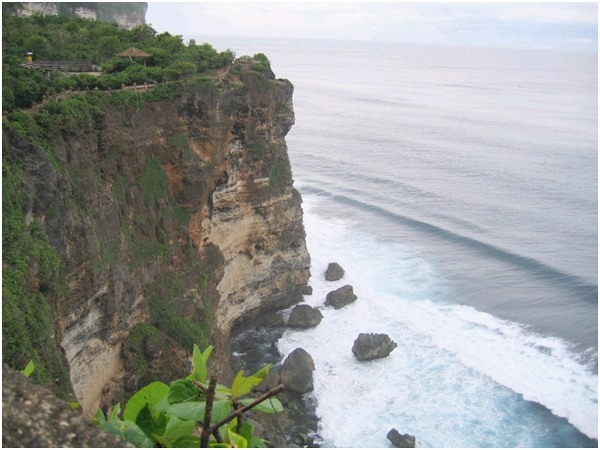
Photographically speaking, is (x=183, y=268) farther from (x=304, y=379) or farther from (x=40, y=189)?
(x=40, y=189)

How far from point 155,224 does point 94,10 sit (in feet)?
200

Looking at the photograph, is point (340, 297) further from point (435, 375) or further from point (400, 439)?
point (400, 439)

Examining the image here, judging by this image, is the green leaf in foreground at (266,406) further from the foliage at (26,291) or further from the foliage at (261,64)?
the foliage at (261,64)

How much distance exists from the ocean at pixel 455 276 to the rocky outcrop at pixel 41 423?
76.6ft

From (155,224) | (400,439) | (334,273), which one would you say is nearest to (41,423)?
(155,224)

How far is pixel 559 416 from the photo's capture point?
28469 millimetres

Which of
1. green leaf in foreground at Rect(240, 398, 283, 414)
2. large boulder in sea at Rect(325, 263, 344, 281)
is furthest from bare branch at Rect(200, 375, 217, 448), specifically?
large boulder in sea at Rect(325, 263, 344, 281)

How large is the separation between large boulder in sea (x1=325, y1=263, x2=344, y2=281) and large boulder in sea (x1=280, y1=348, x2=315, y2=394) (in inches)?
425

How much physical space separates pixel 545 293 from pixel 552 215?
14.8 m

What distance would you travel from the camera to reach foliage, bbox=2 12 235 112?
71.8ft

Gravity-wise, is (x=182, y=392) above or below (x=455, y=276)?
above

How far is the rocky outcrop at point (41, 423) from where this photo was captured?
182 inches

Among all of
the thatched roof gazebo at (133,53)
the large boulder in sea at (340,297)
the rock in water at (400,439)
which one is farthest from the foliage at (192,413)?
the large boulder in sea at (340,297)

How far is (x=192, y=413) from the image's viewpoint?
4.38 metres
